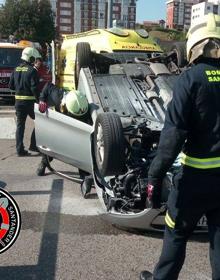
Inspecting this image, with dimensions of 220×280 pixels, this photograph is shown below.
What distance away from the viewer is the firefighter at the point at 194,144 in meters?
2.90

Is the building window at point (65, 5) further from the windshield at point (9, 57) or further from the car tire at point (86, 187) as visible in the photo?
the car tire at point (86, 187)

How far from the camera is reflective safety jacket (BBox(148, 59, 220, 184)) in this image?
9.48 feet

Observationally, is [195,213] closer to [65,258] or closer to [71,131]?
[65,258]

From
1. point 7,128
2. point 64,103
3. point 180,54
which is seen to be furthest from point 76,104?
point 7,128

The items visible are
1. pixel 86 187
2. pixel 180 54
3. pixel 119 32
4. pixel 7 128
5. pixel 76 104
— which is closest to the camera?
pixel 76 104

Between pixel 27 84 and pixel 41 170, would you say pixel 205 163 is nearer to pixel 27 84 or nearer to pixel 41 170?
pixel 41 170

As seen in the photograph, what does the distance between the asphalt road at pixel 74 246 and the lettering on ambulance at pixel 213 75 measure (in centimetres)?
172

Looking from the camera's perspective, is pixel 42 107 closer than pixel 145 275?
No

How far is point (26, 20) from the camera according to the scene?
171ft

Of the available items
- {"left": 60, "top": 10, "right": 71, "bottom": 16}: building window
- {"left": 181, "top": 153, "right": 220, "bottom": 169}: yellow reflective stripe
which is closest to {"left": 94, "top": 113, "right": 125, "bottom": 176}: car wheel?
{"left": 181, "top": 153, "right": 220, "bottom": 169}: yellow reflective stripe

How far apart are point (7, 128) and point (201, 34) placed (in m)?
8.51

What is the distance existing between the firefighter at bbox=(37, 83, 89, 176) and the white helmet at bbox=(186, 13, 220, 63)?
2721 mm

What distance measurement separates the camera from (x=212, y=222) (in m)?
3.14

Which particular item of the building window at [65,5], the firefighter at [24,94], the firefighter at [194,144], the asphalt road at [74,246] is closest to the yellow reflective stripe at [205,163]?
the firefighter at [194,144]
